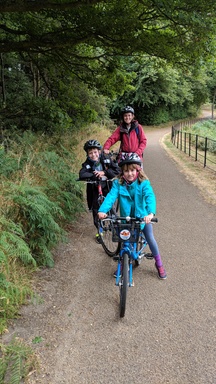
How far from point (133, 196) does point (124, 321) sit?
1449 millimetres

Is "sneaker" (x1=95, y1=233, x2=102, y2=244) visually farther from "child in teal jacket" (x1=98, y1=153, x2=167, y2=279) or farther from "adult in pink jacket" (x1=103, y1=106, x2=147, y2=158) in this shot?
"adult in pink jacket" (x1=103, y1=106, x2=147, y2=158)

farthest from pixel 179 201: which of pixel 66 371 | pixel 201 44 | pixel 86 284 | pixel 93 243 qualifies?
pixel 66 371

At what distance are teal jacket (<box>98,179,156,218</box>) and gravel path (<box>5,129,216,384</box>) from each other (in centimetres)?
105

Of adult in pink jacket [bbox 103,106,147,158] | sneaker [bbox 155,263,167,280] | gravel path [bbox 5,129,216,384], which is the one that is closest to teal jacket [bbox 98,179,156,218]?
sneaker [bbox 155,263,167,280]

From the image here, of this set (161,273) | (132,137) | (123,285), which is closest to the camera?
(123,285)

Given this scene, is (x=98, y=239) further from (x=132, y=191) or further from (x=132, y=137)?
(x=132, y=137)

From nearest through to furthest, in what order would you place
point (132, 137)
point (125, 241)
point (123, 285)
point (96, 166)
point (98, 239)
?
1. point (123, 285)
2. point (125, 241)
3. point (96, 166)
4. point (98, 239)
5. point (132, 137)

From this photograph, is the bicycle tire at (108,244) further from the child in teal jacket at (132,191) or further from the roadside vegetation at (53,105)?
the child in teal jacket at (132,191)

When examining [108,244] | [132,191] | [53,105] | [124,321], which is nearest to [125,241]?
[132,191]

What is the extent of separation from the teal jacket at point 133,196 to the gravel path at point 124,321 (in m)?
1.05

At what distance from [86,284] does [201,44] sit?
6.45 metres

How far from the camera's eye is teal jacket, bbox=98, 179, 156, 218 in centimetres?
375

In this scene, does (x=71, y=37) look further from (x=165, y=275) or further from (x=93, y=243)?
(x=165, y=275)

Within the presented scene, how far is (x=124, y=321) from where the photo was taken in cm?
346
